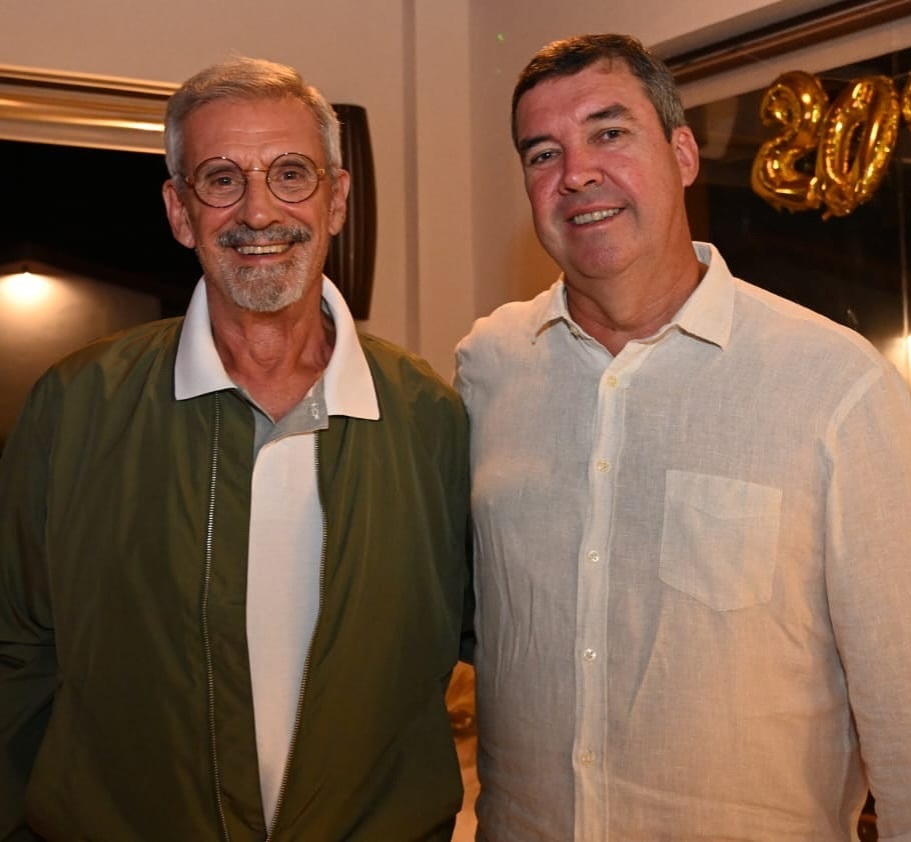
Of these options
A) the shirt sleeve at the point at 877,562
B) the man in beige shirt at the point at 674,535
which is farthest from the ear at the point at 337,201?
the shirt sleeve at the point at 877,562

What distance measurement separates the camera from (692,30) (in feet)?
7.68

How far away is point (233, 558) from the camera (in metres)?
1.53

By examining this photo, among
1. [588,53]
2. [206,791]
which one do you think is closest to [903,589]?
[588,53]

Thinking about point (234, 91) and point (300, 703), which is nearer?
point (300, 703)

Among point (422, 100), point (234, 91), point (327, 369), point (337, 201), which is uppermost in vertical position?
point (422, 100)

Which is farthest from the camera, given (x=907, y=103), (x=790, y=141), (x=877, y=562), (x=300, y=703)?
(x=790, y=141)

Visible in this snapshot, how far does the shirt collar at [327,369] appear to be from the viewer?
1.58 m

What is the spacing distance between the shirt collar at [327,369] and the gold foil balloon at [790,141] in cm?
99

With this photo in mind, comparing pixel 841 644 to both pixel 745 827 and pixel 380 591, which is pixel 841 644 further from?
pixel 380 591

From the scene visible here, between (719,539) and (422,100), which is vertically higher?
(422,100)

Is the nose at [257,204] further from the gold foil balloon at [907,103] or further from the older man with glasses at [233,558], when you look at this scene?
the gold foil balloon at [907,103]

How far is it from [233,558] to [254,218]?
491 mm

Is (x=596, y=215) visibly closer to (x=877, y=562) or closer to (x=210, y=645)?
(x=877, y=562)

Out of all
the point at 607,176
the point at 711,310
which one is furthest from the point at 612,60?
the point at 711,310
